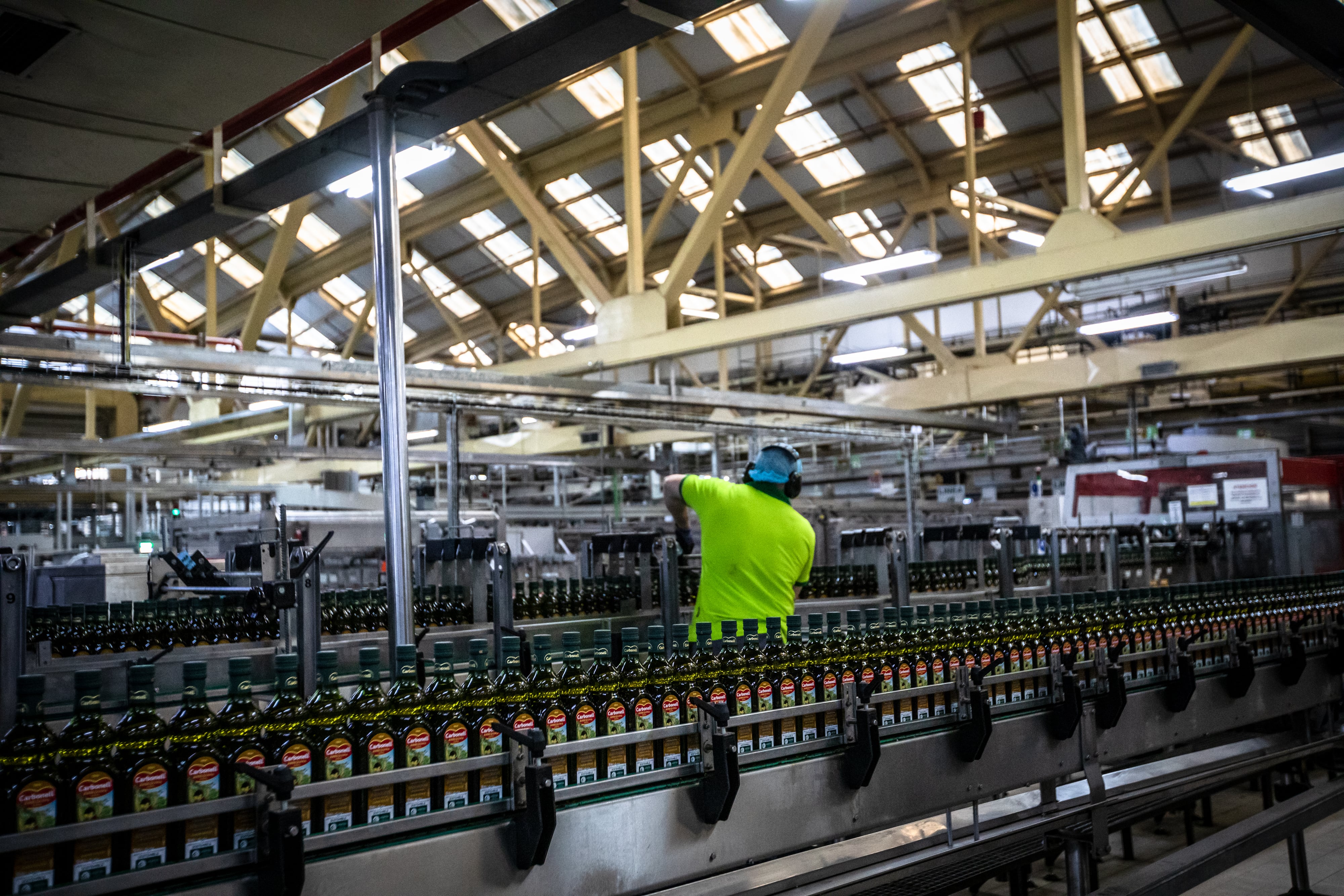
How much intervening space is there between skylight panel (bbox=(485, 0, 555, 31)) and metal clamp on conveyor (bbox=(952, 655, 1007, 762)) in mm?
8463

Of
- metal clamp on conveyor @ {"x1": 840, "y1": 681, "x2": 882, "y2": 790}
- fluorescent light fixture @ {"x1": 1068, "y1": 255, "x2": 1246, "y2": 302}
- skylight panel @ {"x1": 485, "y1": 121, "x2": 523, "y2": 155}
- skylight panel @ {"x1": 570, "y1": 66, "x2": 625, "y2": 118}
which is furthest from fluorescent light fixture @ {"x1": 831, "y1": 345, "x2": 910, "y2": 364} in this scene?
metal clamp on conveyor @ {"x1": 840, "y1": 681, "x2": 882, "y2": 790}

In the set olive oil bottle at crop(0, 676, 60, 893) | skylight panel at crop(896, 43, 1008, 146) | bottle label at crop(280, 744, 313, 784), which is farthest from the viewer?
skylight panel at crop(896, 43, 1008, 146)

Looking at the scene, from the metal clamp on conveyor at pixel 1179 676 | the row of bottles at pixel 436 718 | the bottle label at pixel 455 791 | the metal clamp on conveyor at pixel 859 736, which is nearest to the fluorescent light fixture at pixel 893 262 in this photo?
the metal clamp on conveyor at pixel 1179 676

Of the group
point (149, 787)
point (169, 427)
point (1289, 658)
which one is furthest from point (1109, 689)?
point (169, 427)

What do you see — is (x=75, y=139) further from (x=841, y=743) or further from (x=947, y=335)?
(x=947, y=335)

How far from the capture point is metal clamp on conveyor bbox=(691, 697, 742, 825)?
2.44 metres

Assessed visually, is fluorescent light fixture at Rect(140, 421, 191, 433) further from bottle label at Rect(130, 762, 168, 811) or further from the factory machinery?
Result: bottle label at Rect(130, 762, 168, 811)

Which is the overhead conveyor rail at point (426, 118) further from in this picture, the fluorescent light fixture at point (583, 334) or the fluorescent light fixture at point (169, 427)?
the fluorescent light fixture at point (583, 334)

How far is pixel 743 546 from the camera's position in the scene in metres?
4.04

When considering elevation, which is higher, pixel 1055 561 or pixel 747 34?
pixel 747 34

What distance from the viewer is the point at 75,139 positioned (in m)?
3.99

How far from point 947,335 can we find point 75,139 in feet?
52.5

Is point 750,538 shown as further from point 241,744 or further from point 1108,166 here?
point 1108,166

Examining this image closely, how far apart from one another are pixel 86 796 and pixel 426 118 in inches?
105
